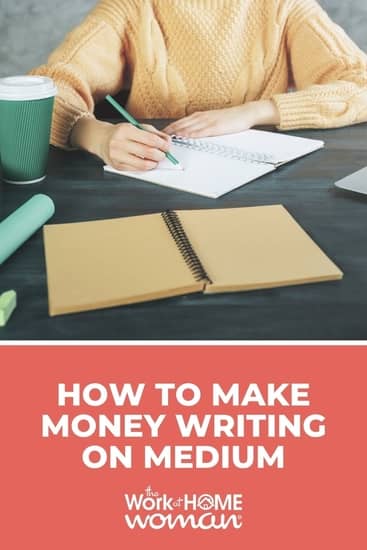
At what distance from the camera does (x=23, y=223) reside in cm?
75

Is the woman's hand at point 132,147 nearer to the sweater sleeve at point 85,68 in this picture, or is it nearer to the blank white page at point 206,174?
the blank white page at point 206,174

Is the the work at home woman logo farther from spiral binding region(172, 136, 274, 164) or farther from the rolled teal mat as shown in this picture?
spiral binding region(172, 136, 274, 164)

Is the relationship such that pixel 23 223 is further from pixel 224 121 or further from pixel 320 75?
pixel 320 75

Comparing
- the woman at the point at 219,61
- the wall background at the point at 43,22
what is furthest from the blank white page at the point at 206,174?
the wall background at the point at 43,22

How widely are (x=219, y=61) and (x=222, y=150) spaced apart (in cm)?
57

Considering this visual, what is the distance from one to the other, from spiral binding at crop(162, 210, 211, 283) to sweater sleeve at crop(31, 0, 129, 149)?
0.39 m

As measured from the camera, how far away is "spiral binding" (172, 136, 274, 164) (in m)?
1.03

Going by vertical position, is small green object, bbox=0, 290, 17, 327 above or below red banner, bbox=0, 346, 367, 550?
above

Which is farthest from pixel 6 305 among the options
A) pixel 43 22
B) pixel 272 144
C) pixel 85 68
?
pixel 43 22

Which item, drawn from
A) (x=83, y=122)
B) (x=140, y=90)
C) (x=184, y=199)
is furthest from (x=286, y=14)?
(x=184, y=199)

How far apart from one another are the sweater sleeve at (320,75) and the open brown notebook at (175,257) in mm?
481

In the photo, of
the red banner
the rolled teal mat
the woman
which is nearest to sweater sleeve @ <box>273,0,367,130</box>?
the woman

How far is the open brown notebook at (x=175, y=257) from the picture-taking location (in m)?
0.63

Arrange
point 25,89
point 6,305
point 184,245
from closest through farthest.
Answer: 1. point 6,305
2. point 184,245
3. point 25,89
